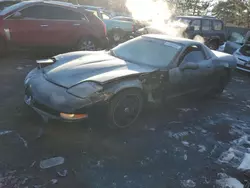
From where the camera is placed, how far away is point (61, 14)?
25.7 feet

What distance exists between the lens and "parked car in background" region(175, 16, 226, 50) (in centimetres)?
1181

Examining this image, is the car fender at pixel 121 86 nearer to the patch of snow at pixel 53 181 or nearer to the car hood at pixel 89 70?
the car hood at pixel 89 70

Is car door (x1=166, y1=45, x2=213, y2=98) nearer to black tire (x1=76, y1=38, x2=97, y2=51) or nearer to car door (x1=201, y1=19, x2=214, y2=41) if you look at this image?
black tire (x1=76, y1=38, x2=97, y2=51)

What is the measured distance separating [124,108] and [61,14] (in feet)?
16.7

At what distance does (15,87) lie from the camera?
5.17 metres

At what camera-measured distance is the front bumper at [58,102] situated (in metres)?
3.39

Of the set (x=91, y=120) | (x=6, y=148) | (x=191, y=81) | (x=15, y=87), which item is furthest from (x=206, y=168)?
(x=15, y=87)

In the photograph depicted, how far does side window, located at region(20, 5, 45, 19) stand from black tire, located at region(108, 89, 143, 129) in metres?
4.79

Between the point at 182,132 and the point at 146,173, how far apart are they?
1.34m

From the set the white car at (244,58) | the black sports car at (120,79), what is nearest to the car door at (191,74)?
the black sports car at (120,79)

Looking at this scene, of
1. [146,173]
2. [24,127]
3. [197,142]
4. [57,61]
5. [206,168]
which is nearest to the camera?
[146,173]

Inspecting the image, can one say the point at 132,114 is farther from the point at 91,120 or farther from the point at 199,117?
the point at 199,117

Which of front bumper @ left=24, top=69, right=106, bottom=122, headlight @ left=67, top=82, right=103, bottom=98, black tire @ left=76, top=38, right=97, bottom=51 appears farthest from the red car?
headlight @ left=67, top=82, right=103, bottom=98

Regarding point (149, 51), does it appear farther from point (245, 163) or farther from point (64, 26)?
point (64, 26)
